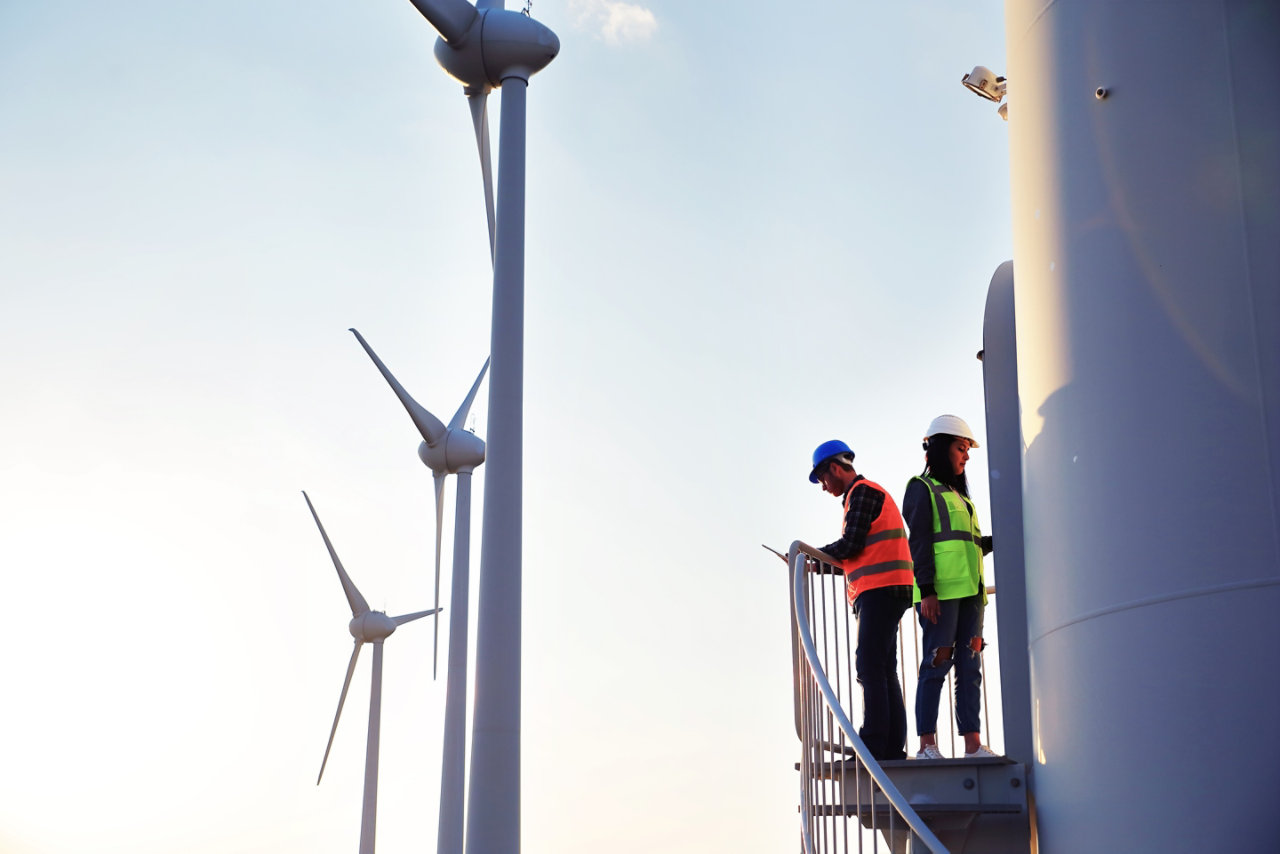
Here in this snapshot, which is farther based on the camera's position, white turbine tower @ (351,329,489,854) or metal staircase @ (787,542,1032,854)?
white turbine tower @ (351,329,489,854)

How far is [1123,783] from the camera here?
6.81m

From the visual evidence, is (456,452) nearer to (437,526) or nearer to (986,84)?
(437,526)

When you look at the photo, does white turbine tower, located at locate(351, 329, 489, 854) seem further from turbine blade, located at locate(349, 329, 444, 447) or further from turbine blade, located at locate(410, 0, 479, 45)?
turbine blade, located at locate(410, 0, 479, 45)

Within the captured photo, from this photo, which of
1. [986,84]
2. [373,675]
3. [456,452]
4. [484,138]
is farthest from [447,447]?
[986,84]

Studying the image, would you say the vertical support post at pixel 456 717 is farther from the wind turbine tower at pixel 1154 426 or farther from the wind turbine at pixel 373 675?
the wind turbine tower at pixel 1154 426

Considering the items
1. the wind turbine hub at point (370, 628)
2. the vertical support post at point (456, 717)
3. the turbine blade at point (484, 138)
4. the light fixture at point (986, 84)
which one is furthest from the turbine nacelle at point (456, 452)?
the light fixture at point (986, 84)

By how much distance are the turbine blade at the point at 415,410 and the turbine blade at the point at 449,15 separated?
928 cm

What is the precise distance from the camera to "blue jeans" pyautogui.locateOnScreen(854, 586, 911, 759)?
9.32m

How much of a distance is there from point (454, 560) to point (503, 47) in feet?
50.1

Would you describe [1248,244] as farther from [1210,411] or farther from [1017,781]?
[1017,781]

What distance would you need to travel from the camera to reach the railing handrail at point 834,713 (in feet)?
23.6

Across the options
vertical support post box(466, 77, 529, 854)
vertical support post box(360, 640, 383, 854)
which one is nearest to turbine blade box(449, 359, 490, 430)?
vertical support post box(360, 640, 383, 854)

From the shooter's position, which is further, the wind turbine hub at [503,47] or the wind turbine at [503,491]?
the wind turbine hub at [503,47]

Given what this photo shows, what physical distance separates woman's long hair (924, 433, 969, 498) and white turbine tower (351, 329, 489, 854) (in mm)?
17193
